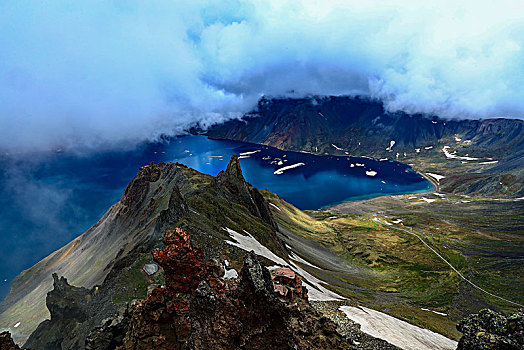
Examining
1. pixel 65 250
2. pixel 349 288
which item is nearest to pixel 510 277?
pixel 349 288

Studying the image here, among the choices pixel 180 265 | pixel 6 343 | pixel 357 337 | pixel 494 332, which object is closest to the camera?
pixel 6 343

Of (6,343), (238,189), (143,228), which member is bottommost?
(6,343)

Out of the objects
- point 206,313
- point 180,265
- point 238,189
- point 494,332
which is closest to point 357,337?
point 494,332

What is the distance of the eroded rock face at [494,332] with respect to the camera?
1681 cm

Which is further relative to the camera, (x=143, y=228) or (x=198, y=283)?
(x=143, y=228)

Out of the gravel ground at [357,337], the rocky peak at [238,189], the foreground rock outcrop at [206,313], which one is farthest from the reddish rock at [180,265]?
the rocky peak at [238,189]

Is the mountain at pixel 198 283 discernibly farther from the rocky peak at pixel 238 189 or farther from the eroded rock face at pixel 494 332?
the eroded rock face at pixel 494 332

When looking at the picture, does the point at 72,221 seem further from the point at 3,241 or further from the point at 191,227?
the point at 191,227

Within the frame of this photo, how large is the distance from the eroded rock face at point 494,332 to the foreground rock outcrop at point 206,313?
10554 millimetres

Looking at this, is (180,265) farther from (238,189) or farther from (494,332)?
(238,189)

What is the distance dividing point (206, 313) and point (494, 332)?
21.0 meters

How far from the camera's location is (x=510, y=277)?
10012cm

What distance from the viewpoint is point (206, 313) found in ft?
53.3

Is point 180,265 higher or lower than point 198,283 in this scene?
higher
